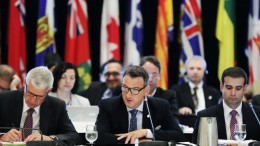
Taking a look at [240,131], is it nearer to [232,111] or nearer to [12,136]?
[232,111]

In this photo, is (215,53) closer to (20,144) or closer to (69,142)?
(69,142)

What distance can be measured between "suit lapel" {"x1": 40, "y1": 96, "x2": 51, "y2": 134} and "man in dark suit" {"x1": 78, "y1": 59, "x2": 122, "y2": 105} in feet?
11.0

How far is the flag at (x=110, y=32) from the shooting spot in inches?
427

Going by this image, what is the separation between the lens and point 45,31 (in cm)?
1076

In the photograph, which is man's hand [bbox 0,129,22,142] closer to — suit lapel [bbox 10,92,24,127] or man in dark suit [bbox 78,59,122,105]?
suit lapel [bbox 10,92,24,127]

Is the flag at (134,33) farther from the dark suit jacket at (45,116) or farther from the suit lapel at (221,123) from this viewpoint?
the dark suit jacket at (45,116)

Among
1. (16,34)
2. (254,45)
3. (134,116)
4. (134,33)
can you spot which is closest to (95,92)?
(134,33)

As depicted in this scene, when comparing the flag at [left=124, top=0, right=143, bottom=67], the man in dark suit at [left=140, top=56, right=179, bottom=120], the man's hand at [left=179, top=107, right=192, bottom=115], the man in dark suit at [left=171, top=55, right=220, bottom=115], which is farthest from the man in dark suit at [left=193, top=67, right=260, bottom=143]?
the flag at [left=124, top=0, right=143, bottom=67]

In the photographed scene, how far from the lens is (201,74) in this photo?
32.4 ft

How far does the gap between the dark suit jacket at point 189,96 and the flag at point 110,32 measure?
55.1 inches

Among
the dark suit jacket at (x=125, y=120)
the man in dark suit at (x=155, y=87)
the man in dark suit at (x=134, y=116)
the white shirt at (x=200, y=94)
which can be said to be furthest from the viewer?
the white shirt at (x=200, y=94)

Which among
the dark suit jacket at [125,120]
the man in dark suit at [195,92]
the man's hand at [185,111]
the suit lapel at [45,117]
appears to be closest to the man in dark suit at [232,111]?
the dark suit jacket at [125,120]

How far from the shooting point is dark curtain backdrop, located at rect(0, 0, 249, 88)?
1111 cm

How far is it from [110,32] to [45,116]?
192 inches
